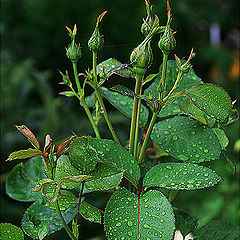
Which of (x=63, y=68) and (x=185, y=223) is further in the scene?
(x=63, y=68)

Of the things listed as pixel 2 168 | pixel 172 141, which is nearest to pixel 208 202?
pixel 2 168

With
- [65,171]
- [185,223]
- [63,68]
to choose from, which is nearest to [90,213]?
[65,171]

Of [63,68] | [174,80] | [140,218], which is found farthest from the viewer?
[63,68]

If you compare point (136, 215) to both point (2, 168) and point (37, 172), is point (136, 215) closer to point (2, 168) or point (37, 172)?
point (37, 172)

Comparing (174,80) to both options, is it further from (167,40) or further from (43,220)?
(43,220)

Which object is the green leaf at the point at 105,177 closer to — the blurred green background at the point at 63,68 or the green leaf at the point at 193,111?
the green leaf at the point at 193,111

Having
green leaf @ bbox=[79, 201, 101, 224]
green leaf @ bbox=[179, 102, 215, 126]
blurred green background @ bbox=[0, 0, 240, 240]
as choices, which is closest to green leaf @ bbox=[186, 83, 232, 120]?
green leaf @ bbox=[179, 102, 215, 126]
